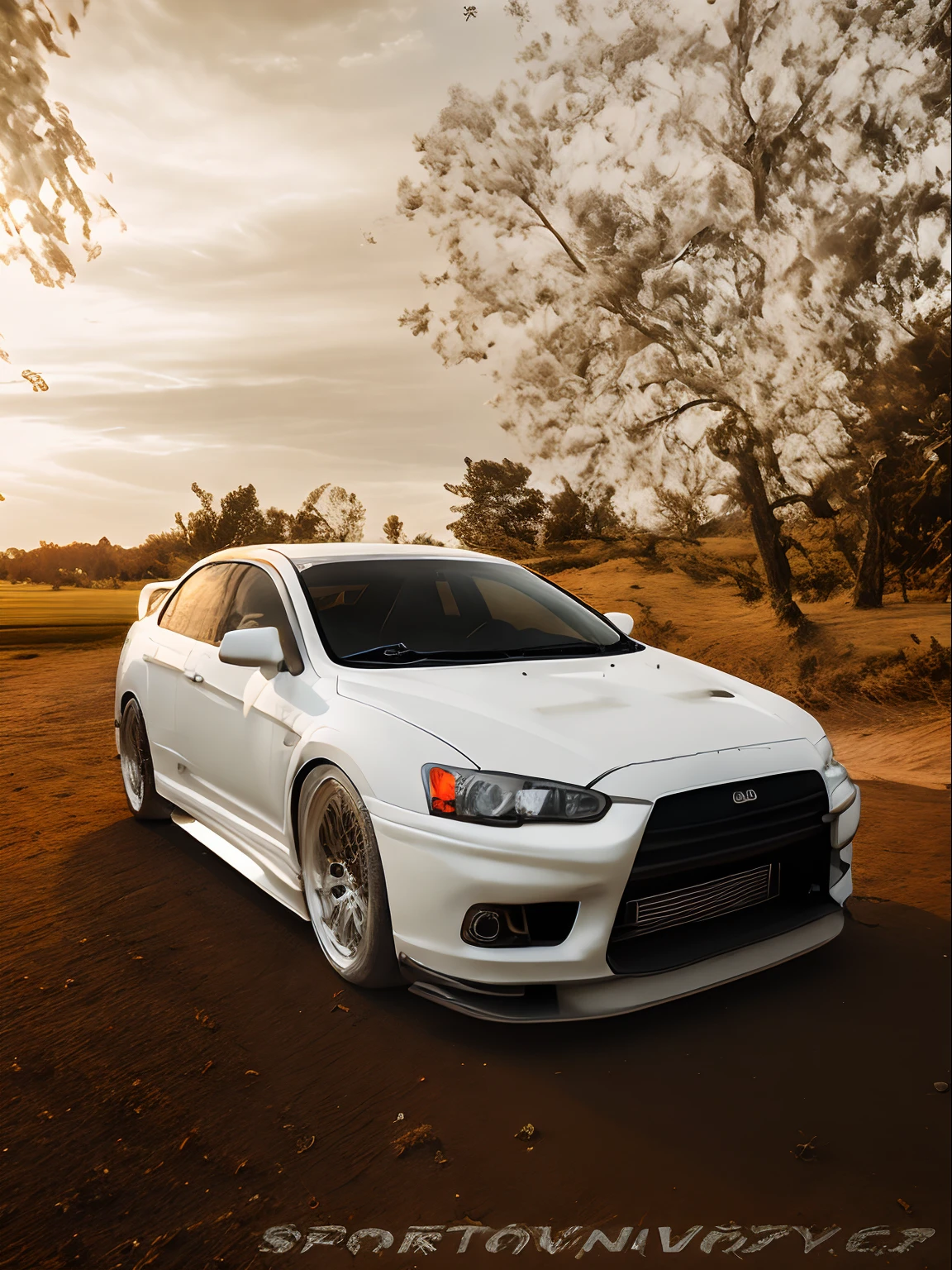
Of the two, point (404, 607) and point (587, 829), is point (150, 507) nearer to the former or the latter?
point (404, 607)

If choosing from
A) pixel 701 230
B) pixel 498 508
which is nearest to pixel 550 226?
pixel 701 230

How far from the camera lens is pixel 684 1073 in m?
3.01

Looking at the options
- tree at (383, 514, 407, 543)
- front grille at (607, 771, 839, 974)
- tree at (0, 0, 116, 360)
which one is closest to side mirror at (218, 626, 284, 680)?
front grille at (607, 771, 839, 974)

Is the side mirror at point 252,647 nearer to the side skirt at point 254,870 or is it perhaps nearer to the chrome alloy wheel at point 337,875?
the chrome alloy wheel at point 337,875

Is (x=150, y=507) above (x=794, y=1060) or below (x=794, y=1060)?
above

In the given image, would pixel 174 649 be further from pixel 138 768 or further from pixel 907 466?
pixel 907 466

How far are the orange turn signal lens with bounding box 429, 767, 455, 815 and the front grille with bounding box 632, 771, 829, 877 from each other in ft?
1.87

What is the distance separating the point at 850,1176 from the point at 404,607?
260cm

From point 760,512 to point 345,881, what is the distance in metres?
11.2

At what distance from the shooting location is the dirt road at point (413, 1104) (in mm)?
2449

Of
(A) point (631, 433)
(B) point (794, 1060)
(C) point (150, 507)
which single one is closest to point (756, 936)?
(B) point (794, 1060)

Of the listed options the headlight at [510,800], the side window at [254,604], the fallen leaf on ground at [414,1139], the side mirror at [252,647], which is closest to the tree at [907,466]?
the side window at [254,604]

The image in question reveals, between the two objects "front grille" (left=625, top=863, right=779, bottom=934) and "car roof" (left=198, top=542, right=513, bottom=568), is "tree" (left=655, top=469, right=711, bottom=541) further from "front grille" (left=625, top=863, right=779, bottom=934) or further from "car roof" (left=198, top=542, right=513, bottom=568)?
"front grille" (left=625, top=863, right=779, bottom=934)

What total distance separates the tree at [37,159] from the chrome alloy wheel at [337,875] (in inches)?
339
